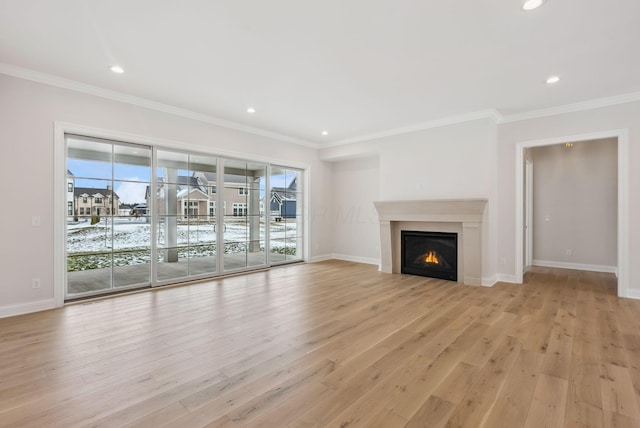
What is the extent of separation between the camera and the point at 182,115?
494 centimetres

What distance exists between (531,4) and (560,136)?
3163 millimetres

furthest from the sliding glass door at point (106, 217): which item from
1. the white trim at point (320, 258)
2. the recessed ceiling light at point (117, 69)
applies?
the white trim at point (320, 258)

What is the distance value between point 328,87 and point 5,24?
10.5 feet

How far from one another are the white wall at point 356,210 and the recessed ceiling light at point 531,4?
458 cm

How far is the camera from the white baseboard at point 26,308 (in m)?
3.44

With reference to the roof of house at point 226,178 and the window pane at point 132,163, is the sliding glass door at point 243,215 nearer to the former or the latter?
the roof of house at point 226,178

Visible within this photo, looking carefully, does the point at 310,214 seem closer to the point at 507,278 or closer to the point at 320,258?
the point at 320,258

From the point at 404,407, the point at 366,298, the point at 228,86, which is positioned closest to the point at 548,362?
the point at 404,407

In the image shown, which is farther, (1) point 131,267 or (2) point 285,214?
(2) point 285,214

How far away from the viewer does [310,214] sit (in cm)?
709

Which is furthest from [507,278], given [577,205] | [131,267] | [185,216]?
[131,267]

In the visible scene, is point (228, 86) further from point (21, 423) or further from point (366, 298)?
point (21, 423)

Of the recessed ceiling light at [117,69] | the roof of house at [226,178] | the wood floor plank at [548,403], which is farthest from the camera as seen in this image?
the roof of house at [226,178]

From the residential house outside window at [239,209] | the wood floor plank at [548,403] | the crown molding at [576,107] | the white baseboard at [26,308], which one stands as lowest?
the wood floor plank at [548,403]
